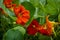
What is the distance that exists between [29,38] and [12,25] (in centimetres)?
5

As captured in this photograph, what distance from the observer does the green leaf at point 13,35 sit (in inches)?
15.9

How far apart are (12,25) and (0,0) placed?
81 millimetres

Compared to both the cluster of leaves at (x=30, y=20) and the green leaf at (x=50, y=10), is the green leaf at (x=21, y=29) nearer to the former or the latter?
the cluster of leaves at (x=30, y=20)

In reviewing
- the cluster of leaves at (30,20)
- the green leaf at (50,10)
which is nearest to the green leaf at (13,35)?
the cluster of leaves at (30,20)

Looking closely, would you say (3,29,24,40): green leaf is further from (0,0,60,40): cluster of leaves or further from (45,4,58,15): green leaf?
(45,4,58,15): green leaf

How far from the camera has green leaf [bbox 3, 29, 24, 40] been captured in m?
0.40

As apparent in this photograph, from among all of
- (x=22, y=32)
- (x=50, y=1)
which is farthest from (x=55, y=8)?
(x=22, y=32)

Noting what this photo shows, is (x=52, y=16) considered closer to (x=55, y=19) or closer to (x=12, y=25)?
(x=55, y=19)

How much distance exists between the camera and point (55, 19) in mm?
500

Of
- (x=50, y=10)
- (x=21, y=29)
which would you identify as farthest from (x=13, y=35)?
(x=50, y=10)

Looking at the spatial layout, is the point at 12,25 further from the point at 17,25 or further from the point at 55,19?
the point at 55,19

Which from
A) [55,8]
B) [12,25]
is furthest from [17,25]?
[55,8]

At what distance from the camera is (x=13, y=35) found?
0.41 m

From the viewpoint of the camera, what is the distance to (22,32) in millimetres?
420
